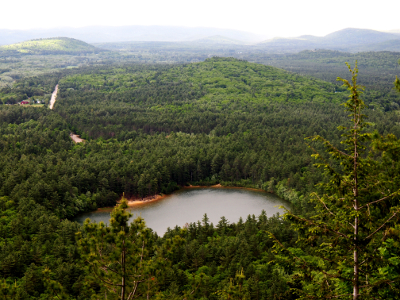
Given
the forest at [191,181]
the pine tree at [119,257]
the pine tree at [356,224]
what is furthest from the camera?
the pine tree at [119,257]

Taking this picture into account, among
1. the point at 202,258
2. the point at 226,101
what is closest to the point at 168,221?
the point at 202,258

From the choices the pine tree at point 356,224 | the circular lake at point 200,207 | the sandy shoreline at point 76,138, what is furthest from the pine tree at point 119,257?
the sandy shoreline at point 76,138

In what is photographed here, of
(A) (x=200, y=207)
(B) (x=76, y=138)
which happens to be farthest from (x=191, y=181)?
(B) (x=76, y=138)

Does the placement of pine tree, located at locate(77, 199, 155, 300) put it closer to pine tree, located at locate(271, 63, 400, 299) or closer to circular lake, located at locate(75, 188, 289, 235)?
pine tree, located at locate(271, 63, 400, 299)

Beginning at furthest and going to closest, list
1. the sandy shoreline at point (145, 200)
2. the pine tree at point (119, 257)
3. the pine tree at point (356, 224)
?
the sandy shoreline at point (145, 200)
the pine tree at point (119, 257)
the pine tree at point (356, 224)

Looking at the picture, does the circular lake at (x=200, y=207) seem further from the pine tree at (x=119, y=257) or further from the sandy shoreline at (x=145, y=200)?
the pine tree at (x=119, y=257)

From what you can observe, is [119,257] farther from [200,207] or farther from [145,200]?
[145,200]

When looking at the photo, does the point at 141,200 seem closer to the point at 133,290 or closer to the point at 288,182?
the point at 288,182
